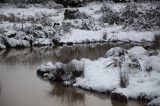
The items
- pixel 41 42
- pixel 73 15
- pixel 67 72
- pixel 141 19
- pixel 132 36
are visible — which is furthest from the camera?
pixel 73 15

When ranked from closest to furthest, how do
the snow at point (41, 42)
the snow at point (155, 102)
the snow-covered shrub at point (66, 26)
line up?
the snow at point (155, 102), the snow at point (41, 42), the snow-covered shrub at point (66, 26)

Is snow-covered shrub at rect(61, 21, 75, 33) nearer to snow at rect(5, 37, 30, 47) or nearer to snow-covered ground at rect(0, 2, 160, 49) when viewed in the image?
snow-covered ground at rect(0, 2, 160, 49)

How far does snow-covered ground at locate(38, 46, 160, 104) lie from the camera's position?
32.8ft

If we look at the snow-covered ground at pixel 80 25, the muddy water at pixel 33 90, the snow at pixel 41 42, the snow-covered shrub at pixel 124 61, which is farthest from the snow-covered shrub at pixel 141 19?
the snow-covered shrub at pixel 124 61

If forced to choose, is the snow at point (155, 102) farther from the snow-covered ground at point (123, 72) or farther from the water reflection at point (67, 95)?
the water reflection at point (67, 95)

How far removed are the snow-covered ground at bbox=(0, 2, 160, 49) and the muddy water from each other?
3522mm

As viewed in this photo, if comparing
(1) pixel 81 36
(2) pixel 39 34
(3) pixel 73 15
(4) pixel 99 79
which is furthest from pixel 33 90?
(3) pixel 73 15

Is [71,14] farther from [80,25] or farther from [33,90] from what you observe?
[33,90]

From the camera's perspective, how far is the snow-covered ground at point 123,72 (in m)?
9.98

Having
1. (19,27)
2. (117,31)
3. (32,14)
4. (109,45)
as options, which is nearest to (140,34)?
(117,31)

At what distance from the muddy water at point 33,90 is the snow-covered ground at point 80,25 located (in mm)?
3522

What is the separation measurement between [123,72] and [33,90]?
2.94 meters

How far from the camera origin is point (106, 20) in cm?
2344

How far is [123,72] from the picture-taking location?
1102 centimetres
